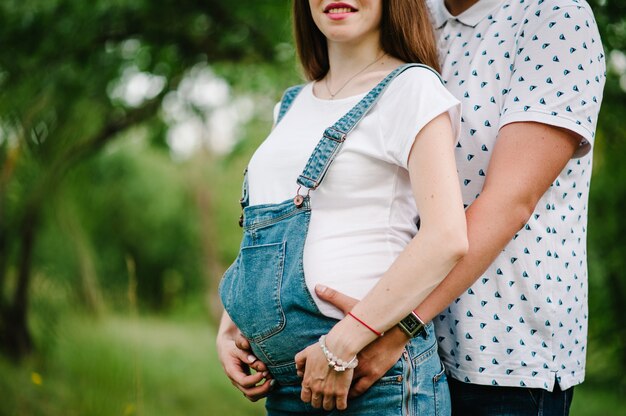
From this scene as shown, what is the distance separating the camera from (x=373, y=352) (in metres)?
1.21

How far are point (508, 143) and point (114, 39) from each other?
3.40 m

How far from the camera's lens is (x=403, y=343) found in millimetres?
1212

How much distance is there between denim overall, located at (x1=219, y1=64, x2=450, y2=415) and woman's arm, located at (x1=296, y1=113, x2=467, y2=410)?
0.08 m

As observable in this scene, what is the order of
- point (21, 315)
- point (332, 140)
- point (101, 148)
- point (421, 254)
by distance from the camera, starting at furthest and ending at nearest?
point (101, 148), point (21, 315), point (332, 140), point (421, 254)

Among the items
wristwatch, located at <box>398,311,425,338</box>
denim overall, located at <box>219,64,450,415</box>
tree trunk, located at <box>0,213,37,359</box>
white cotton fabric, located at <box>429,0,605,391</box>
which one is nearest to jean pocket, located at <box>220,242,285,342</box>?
denim overall, located at <box>219,64,450,415</box>

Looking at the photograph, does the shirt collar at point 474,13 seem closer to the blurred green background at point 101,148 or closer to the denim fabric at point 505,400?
the denim fabric at point 505,400

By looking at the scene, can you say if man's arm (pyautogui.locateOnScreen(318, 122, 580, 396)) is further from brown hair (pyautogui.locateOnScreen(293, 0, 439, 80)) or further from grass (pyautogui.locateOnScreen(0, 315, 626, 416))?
grass (pyautogui.locateOnScreen(0, 315, 626, 416))

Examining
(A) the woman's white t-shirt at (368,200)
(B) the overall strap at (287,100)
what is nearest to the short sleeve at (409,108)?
(A) the woman's white t-shirt at (368,200)

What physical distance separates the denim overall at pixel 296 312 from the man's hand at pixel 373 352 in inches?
1.2

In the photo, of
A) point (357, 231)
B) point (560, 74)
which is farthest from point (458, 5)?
point (357, 231)

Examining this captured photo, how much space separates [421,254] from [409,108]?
259 mm

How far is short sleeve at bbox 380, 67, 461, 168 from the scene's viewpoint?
3.95ft

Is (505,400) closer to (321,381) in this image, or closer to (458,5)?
(321,381)

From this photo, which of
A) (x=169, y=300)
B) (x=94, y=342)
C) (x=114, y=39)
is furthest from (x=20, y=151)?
(x=169, y=300)
